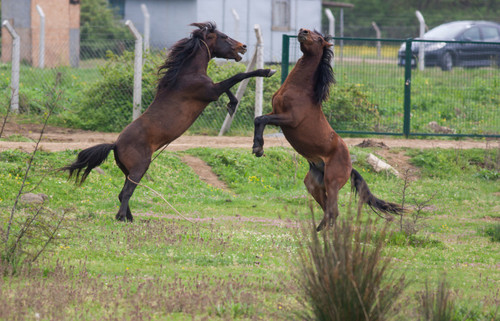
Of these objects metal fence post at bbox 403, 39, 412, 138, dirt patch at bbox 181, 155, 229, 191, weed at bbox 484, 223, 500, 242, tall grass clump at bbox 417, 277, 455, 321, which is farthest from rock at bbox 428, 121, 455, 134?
tall grass clump at bbox 417, 277, 455, 321

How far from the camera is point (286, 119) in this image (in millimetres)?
8711

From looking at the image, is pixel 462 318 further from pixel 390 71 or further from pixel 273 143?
pixel 390 71

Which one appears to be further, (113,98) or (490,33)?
(490,33)

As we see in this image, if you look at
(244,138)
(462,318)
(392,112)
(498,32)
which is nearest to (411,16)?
(498,32)

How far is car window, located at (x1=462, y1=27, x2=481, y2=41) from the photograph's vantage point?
84.9 feet

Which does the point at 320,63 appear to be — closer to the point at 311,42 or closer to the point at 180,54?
the point at 311,42

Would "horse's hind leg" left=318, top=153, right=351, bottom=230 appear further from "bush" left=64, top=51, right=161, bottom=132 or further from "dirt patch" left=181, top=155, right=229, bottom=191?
"bush" left=64, top=51, right=161, bottom=132

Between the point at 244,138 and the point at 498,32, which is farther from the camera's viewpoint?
the point at 498,32

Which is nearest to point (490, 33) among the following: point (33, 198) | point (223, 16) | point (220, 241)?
point (223, 16)

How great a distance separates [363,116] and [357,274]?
11.6m

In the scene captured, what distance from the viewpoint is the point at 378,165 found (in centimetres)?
1373

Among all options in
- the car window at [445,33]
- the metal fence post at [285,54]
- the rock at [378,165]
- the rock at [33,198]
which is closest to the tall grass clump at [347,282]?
the rock at [33,198]

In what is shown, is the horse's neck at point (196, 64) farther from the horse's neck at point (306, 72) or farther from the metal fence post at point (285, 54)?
the metal fence post at point (285, 54)

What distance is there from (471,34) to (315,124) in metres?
19.1
